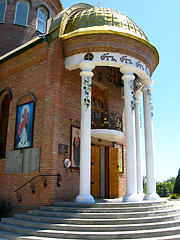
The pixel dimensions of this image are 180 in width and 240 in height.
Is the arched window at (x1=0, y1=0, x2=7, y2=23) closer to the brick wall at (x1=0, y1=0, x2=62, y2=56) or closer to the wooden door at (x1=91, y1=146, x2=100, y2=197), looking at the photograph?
the brick wall at (x1=0, y1=0, x2=62, y2=56)

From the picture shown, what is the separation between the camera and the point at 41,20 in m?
17.3

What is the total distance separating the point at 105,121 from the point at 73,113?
2.05m

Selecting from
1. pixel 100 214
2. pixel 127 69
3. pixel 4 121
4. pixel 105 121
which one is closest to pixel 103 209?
pixel 100 214

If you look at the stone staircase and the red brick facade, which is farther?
the red brick facade

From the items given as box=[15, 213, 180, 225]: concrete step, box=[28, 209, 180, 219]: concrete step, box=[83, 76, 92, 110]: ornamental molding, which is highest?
box=[83, 76, 92, 110]: ornamental molding

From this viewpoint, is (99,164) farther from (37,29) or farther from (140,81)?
(37,29)

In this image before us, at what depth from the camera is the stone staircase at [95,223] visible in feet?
22.4

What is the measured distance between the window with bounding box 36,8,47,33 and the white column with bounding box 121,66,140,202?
8948 millimetres

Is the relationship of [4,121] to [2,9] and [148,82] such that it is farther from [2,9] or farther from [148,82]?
[2,9]

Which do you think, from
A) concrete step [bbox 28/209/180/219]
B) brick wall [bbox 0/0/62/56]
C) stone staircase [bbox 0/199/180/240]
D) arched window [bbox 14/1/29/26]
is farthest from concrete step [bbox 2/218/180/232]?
arched window [bbox 14/1/29/26]

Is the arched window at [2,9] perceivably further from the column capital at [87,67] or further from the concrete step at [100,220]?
the concrete step at [100,220]

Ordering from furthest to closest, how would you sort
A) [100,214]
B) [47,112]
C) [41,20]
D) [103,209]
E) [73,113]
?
[41,20] < [73,113] < [47,112] < [103,209] < [100,214]

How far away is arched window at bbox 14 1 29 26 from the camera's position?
16.5 meters

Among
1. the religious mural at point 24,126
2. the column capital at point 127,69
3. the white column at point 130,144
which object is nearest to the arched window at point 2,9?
the religious mural at point 24,126
